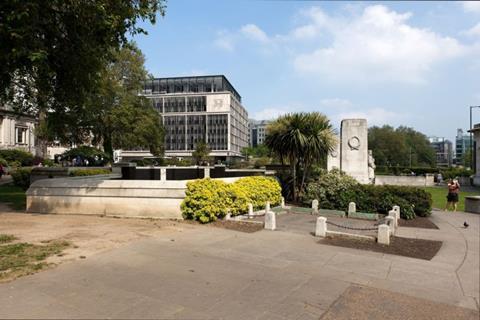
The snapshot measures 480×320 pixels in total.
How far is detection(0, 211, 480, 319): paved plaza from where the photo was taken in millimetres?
4688

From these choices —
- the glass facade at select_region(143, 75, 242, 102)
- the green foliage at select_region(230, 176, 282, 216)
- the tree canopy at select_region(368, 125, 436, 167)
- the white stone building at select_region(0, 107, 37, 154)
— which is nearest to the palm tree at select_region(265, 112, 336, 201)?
the green foliage at select_region(230, 176, 282, 216)

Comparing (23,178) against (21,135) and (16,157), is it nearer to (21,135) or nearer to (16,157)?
(16,157)

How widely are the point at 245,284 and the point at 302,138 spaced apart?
11.6 meters

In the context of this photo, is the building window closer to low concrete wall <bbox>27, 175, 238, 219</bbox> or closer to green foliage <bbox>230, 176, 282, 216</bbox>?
low concrete wall <bbox>27, 175, 238, 219</bbox>

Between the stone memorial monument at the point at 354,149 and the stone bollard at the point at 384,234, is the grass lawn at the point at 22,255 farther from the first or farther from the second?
the stone memorial monument at the point at 354,149

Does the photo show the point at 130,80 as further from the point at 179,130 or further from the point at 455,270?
the point at 179,130

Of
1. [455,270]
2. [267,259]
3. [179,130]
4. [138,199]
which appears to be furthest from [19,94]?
[179,130]

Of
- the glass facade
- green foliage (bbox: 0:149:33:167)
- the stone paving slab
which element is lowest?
the stone paving slab

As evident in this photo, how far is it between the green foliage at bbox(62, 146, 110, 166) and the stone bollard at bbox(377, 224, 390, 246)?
3060cm

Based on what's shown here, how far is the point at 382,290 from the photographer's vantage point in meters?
5.82

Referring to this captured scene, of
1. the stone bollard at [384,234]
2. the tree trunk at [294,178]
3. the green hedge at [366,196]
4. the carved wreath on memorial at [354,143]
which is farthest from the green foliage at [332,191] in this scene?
the carved wreath on memorial at [354,143]

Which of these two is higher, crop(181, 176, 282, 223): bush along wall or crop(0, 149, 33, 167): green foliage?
crop(0, 149, 33, 167): green foliage

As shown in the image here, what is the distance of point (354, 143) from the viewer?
22.6 m

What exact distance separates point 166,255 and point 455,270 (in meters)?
5.80
